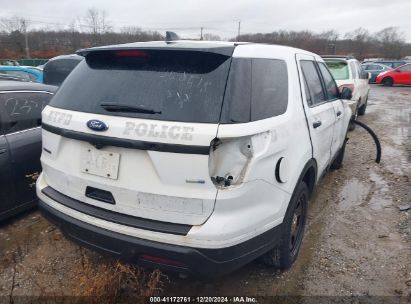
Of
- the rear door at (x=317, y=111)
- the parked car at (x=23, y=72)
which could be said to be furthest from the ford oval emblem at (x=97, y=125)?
the parked car at (x=23, y=72)

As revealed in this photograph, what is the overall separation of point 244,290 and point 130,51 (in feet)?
6.60

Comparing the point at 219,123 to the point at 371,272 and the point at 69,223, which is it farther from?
the point at 371,272

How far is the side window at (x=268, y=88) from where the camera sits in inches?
87.3

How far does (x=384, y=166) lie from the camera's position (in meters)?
5.91

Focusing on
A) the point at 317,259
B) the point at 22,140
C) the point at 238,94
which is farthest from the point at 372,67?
the point at 238,94

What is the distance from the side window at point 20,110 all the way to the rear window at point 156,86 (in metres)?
1.56

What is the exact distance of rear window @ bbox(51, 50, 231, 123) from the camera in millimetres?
2049

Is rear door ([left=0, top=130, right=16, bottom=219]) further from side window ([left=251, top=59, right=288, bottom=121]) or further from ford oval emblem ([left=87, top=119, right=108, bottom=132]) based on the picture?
side window ([left=251, top=59, right=288, bottom=121])

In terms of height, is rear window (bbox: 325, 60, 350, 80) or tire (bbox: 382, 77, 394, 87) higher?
rear window (bbox: 325, 60, 350, 80)

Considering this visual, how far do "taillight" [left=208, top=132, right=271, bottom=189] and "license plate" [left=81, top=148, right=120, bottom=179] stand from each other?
24.4 inches

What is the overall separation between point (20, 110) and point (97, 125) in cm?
219

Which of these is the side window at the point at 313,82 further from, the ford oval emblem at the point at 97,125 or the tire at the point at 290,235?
the ford oval emblem at the point at 97,125

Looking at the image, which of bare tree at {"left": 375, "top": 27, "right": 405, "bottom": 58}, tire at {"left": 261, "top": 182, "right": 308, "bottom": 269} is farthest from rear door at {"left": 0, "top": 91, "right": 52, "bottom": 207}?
bare tree at {"left": 375, "top": 27, "right": 405, "bottom": 58}

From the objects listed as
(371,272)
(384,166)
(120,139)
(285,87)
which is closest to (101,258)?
(120,139)
